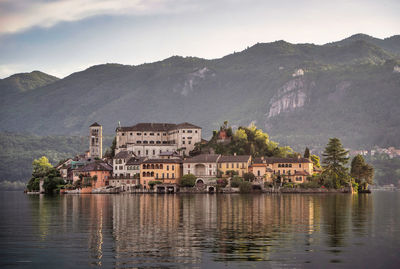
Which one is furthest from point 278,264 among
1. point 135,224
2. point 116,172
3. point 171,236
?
point 116,172

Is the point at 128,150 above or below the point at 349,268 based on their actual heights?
above

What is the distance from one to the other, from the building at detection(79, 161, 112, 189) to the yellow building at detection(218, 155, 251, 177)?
30.6 meters

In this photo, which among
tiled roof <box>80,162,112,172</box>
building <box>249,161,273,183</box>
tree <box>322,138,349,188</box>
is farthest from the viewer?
tiled roof <box>80,162,112,172</box>

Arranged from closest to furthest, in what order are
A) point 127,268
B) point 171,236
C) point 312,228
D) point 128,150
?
1. point 127,268
2. point 171,236
3. point 312,228
4. point 128,150

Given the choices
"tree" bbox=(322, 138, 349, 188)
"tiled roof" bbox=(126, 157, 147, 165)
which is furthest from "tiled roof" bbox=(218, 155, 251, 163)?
"tiled roof" bbox=(126, 157, 147, 165)

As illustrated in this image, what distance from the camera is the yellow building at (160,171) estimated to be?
157250 millimetres

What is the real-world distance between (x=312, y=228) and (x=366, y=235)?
5.64 meters

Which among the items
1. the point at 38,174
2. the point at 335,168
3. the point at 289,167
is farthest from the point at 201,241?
the point at 38,174

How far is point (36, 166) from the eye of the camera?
18500cm

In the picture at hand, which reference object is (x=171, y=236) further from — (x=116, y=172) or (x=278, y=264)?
(x=116, y=172)

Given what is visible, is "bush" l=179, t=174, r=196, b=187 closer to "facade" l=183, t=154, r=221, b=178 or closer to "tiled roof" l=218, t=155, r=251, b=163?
"facade" l=183, t=154, r=221, b=178

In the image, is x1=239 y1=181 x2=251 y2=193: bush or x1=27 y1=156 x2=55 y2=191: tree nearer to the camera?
x1=239 y1=181 x2=251 y2=193: bush

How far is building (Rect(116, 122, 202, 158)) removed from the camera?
594 feet

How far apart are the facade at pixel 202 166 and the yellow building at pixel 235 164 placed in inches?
61.1
